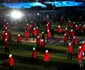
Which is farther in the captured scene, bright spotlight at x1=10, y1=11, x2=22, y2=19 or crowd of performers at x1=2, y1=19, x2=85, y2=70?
bright spotlight at x1=10, y1=11, x2=22, y2=19

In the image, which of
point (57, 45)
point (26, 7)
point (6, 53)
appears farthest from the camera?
point (26, 7)

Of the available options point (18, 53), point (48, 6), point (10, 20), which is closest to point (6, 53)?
point (18, 53)

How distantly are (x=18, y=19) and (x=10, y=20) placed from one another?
1.97 meters

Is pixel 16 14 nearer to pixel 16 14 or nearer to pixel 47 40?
pixel 16 14

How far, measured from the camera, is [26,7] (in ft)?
210

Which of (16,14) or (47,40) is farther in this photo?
(16,14)

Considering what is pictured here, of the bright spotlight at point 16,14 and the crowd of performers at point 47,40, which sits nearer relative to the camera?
the crowd of performers at point 47,40

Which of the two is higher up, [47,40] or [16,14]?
[16,14]

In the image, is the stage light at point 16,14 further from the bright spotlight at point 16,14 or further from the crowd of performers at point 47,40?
the crowd of performers at point 47,40

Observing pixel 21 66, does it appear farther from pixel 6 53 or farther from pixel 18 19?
pixel 18 19

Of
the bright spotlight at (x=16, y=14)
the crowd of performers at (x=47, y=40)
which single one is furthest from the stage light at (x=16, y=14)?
the crowd of performers at (x=47, y=40)

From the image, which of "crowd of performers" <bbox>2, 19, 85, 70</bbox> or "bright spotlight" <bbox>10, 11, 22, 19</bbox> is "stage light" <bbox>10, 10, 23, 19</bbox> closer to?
"bright spotlight" <bbox>10, 11, 22, 19</bbox>

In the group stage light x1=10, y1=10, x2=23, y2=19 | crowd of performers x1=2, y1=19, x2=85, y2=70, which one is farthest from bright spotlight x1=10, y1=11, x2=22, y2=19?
crowd of performers x1=2, y1=19, x2=85, y2=70

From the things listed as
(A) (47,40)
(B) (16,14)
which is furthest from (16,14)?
(A) (47,40)
